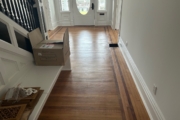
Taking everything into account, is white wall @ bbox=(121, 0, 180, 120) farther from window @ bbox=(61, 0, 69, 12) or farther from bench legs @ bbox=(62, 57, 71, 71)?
window @ bbox=(61, 0, 69, 12)

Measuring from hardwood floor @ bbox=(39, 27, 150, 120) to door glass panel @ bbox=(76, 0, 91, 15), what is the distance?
4204 mm

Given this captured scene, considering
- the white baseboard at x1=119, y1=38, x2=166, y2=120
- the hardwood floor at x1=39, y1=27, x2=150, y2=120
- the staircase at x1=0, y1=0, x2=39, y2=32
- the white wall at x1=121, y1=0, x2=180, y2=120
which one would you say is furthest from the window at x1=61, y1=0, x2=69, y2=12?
the white baseboard at x1=119, y1=38, x2=166, y2=120

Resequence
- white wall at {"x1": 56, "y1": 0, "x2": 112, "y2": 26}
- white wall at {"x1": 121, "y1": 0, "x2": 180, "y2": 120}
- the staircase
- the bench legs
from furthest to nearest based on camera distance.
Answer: white wall at {"x1": 56, "y1": 0, "x2": 112, "y2": 26} → the bench legs → the staircase → white wall at {"x1": 121, "y1": 0, "x2": 180, "y2": 120}

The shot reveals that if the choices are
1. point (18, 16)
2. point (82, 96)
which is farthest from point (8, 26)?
point (82, 96)

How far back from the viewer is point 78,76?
8.45ft

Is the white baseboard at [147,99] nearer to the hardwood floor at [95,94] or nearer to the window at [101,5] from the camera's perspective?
the hardwood floor at [95,94]

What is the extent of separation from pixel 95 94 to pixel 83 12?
5.64 metres

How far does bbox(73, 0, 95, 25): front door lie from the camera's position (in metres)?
6.61

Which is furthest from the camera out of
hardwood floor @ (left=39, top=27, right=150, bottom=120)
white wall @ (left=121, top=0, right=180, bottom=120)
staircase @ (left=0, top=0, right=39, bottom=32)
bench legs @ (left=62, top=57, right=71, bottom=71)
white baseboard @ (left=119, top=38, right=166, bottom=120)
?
bench legs @ (left=62, top=57, right=71, bottom=71)

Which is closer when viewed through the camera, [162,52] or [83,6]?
[162,52]

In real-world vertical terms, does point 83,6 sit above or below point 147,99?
above

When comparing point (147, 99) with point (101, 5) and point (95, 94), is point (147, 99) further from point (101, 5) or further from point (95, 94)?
point (101, 5)

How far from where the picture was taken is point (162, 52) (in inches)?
57.2

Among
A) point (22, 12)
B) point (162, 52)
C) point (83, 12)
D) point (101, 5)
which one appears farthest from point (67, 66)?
point (101, 5)
